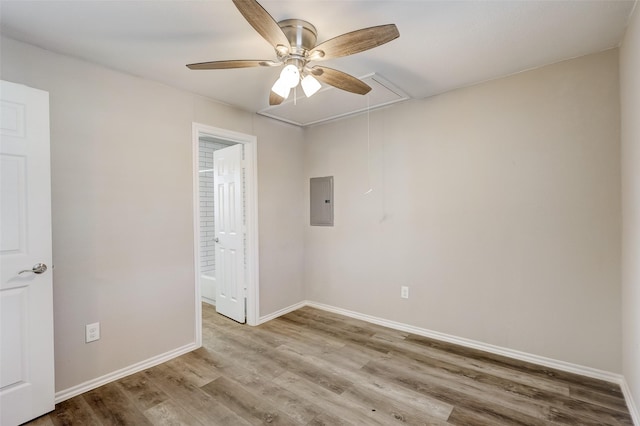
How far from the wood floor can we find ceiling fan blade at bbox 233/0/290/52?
223cm

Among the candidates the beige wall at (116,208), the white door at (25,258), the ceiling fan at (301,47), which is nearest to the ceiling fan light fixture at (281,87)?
the ceiling fan at (301,47)

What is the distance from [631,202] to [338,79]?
200cm

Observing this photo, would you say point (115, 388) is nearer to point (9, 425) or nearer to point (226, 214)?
point (9, 425)

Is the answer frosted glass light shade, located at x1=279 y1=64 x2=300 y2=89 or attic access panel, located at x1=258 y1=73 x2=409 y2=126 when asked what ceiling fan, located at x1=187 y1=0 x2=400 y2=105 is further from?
attic access panel, located at x1=258 y1=73 x2=409 y2=126

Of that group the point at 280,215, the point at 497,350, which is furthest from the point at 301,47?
the point at 497,350

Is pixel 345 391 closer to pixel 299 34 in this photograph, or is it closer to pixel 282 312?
pixel 282 312

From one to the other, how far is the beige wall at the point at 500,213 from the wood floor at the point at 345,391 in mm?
366

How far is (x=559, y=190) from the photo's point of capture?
235 centimetres

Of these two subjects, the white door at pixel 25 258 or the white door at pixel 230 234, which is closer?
the white door at pixel 25 258

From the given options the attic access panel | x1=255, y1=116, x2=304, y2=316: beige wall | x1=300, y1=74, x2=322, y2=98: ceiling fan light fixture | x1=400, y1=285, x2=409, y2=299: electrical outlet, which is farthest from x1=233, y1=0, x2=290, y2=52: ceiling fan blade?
x1=400, y1=285, x2=409, y2=299: electrical outlet

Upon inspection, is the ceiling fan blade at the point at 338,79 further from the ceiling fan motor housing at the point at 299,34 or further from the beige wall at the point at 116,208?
the beige wall at the point at 116,208

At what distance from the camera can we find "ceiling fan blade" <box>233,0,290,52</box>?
1.27 metres

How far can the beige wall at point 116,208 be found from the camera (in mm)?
2092

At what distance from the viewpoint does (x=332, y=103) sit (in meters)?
3.09
